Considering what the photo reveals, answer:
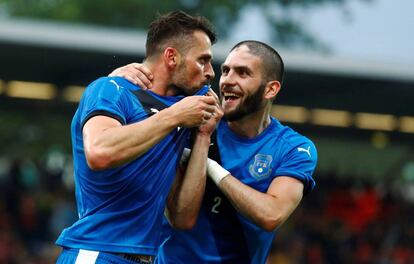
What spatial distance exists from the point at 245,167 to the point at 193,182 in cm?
51

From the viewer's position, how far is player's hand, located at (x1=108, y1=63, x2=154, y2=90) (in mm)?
6051

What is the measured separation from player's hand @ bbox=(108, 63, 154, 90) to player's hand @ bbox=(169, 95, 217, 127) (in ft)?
1.04

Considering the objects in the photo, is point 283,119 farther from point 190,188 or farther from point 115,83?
point 115,83

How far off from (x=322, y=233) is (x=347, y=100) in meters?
2.52

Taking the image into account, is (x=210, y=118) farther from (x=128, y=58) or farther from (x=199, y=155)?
(x=128, y=58)

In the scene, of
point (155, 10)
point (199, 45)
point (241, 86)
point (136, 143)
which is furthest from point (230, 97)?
point (155, 10)

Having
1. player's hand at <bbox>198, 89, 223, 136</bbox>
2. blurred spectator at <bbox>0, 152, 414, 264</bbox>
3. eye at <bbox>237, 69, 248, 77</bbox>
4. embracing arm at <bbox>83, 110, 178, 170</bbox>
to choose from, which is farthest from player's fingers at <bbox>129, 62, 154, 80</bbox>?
blurred spectator at <bbox>0, 152, 414, 264</bbox>

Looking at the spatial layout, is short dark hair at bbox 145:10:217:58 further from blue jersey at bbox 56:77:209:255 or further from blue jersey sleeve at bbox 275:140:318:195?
blue jersey sleeve at bbox 275:140:318:195

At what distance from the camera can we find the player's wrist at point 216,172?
650cm

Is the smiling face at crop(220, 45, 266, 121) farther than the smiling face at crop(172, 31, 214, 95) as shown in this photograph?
Yes

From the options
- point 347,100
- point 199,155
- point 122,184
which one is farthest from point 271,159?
point 347,100

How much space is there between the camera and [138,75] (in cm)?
609

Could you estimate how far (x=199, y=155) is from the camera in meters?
6.38

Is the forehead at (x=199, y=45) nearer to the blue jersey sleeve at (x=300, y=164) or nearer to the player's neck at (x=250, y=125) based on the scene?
the player's neck at (x=250, y=125)
